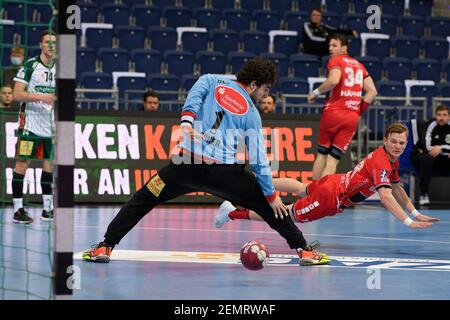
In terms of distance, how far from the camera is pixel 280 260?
8.50 meters

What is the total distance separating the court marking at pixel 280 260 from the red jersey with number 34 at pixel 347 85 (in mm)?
4711

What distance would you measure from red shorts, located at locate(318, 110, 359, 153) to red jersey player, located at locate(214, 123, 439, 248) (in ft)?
10.9

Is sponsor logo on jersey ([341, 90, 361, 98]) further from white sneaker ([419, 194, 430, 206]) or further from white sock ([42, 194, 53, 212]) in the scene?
white sock ([42, 194, 53, 212])

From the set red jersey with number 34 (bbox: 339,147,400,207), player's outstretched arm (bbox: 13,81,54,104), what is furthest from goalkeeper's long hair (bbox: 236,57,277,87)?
player's outstretched arm (bbox: 13,81,54,104)

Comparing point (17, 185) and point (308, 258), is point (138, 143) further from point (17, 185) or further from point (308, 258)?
point (308, 258)

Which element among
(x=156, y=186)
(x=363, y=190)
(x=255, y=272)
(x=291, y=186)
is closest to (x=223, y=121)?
(x=156, y=186)

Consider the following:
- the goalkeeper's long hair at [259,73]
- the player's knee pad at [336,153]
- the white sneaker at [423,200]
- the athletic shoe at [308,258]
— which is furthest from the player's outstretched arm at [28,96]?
the white sneaker at [423,200]

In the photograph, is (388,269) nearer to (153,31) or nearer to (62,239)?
(62,239)

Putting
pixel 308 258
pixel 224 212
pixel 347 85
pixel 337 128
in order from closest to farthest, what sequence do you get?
pixel 308 258 < pixel 224 212 < pixel 347 85 < pixel 337 128

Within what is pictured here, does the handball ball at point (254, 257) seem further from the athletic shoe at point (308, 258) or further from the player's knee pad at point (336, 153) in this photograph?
the player's knee pad at point (336, 153)

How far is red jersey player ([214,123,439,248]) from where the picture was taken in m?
9.20

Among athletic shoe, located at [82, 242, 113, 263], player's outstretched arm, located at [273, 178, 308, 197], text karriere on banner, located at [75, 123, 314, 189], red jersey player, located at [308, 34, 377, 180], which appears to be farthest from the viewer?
text karriere on banner, located at [75, 123, 314, 189]

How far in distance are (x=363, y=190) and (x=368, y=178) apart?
0.18 meters

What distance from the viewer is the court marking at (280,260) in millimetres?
8211
